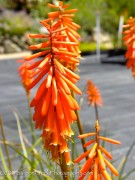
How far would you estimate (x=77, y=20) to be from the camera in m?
21.2

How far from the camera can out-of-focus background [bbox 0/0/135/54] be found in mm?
20469

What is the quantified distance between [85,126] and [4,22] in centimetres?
1637

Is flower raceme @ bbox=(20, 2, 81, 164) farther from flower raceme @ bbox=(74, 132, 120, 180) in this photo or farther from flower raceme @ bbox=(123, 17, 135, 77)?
flower raceme @ bbox=(123, 17, 135, 77)

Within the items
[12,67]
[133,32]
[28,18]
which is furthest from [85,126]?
[28,18]

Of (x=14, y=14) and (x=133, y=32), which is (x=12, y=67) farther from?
(x=133, y=32)

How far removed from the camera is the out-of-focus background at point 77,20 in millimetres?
20469

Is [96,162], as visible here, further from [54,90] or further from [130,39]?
[130,39]

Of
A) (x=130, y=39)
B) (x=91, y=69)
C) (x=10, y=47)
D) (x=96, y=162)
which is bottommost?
(x=10, y=47)

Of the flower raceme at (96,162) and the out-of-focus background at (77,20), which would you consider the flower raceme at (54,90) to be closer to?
the flower raceme at (96,162)

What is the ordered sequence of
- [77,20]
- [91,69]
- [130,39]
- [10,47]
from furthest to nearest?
[10,47] < [77,20] < [91,69] < [130,39]

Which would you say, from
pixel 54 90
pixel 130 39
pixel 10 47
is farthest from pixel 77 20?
pixel 54 90

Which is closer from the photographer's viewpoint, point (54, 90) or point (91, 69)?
point (54, 90)

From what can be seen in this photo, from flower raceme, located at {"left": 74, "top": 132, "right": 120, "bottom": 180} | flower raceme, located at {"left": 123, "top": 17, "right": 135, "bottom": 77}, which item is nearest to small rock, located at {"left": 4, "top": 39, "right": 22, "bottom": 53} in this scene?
flower raceme, located at {"left": 123, "top": 17, "right": 135, "bottom": 77}

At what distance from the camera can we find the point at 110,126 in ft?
21.7
